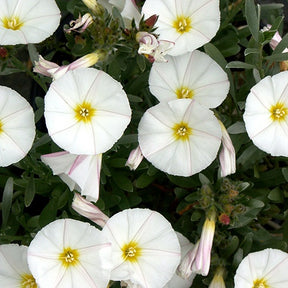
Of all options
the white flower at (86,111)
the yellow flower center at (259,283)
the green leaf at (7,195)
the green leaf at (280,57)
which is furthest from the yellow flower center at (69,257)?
the green leaf at (280,57)

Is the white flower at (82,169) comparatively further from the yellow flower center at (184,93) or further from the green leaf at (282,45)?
the green leaf at (282,45)

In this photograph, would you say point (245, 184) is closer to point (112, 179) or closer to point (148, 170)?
point (148, 170)

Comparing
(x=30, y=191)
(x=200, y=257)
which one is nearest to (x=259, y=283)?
(x=200, y=257)

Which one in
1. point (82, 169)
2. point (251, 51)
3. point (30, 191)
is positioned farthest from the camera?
point (30, 191)

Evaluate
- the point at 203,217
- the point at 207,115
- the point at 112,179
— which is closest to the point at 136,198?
the point at 112,179

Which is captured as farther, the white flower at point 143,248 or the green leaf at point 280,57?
the green leaf at point 280,57

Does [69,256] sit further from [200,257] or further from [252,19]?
[252,19]

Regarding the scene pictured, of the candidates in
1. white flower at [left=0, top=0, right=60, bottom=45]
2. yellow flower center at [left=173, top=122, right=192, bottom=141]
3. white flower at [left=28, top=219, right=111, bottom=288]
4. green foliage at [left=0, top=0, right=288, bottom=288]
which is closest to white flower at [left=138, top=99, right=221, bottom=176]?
yellow flower center at [left=173, top=122, right=192, bottom=141]
